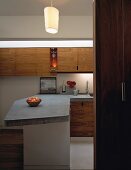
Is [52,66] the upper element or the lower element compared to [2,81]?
upper

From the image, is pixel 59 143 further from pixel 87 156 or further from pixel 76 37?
pixel 76 37

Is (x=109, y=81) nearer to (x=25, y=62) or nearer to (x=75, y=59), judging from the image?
(x=75, y=59)

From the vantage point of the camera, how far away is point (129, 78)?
82.5 inches

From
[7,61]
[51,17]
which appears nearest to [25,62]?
[7,61]

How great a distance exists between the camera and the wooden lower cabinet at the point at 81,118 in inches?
189

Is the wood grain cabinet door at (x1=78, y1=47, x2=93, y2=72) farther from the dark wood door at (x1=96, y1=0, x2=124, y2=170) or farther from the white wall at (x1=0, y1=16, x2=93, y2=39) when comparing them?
the dark wood door at (x1=96, y1=0, x2=124, y2=170)

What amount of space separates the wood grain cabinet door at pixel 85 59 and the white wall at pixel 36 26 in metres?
0.77

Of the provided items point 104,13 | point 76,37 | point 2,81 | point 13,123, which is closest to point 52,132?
point 13,123

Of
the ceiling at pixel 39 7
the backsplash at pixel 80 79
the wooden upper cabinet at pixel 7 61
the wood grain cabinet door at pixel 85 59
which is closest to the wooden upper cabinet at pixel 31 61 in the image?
the wooden upper cabinet at pixel 7 61

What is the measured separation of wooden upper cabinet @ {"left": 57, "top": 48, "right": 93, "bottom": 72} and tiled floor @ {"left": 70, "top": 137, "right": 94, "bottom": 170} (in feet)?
5.47

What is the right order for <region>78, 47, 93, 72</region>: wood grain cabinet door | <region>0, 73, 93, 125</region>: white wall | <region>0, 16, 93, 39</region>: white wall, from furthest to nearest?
<region>0, 73, 93, 125</region>: white wall < <region>78, 47, 93, 72</region>: wood grain cabinet door < <region>0, 16, 93, 39</region>: white wall

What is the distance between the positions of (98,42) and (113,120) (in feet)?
2.56

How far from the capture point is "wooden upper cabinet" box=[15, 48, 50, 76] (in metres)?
5.30

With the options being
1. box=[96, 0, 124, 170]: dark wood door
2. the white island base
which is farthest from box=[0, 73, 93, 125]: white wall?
box=[96, 0, 124, 170]: dark wood door
